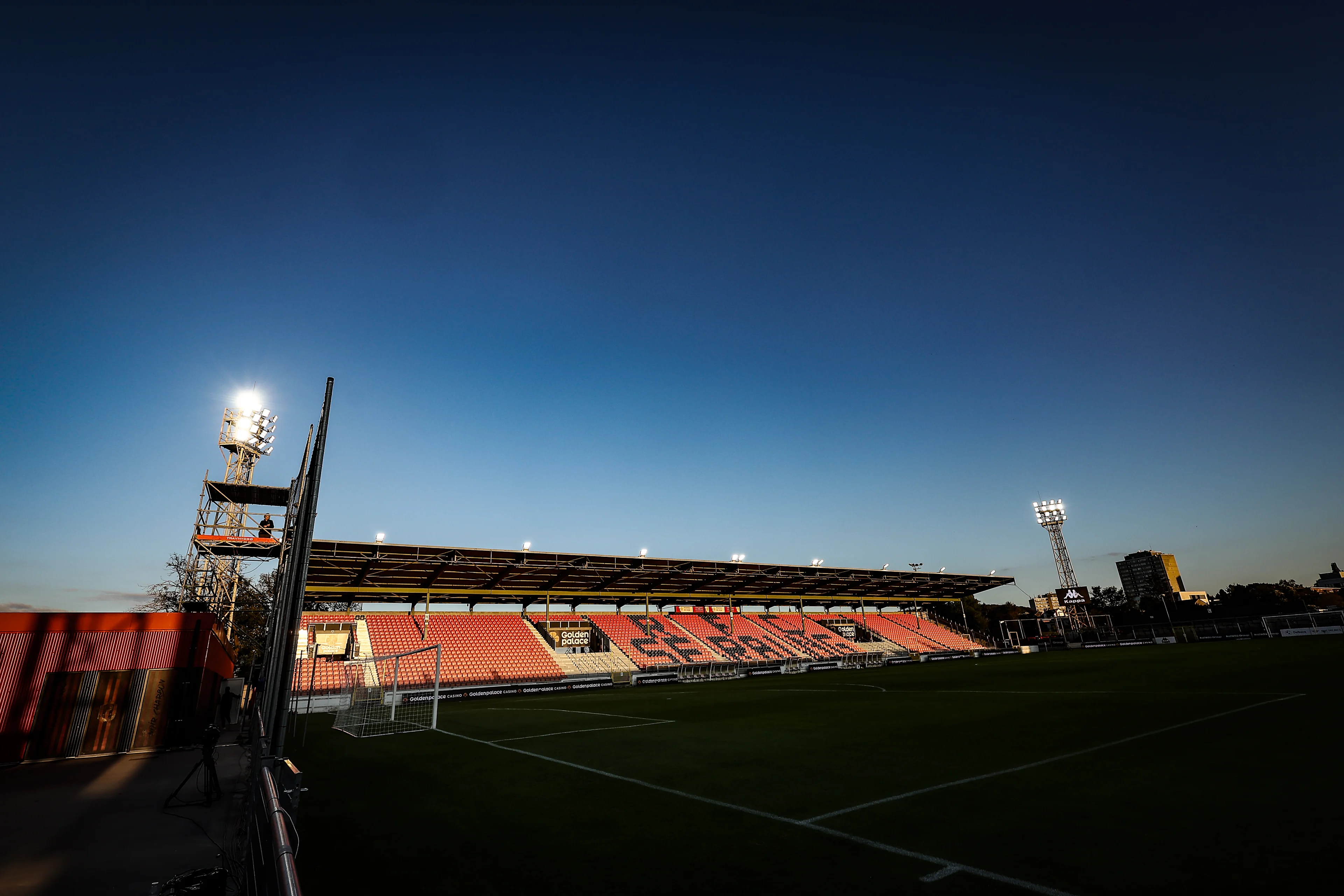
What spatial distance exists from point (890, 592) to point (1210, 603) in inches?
1924

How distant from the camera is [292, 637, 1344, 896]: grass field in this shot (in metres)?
5.54

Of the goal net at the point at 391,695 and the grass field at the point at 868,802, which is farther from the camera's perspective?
the goal net at the point at 391,695

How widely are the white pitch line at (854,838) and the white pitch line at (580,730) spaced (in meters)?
4.90

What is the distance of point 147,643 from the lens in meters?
17.8

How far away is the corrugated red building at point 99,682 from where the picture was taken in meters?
15.9

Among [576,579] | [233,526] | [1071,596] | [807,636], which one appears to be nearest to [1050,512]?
[1071,596]

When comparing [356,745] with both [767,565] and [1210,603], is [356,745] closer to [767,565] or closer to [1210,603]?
[767,565]

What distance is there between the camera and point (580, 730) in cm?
1753

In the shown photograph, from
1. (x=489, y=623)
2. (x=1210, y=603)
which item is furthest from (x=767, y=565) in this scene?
(x=1210, y=603)

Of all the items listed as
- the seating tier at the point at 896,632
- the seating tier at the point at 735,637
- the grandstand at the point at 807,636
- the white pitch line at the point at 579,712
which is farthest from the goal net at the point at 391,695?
the seating tier at the point at 896,632

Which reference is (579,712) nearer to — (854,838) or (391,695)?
(391,695)

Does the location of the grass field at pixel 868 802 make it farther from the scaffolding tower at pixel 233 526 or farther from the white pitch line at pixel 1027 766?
the scaffolding tower at pixel 233 526

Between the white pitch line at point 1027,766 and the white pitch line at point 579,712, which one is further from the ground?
the white pitch line at point 1027,766

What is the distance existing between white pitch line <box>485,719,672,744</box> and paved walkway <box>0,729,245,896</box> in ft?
19.9
